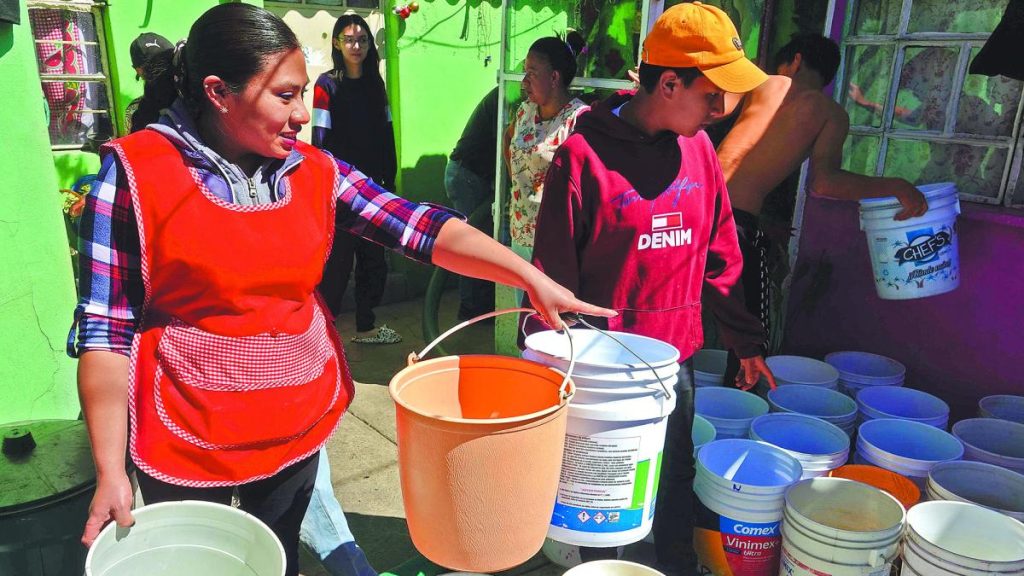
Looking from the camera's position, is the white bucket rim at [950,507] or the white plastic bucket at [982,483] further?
the white plastic bucket at [982,483]

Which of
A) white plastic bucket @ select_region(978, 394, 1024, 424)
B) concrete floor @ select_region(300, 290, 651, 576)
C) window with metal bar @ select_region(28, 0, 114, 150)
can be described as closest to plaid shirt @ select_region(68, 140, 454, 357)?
concrete floor @ select_region(300, 290, 651, 576)

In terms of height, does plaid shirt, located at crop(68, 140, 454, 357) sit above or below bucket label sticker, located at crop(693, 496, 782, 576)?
above

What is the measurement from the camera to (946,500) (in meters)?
2.39

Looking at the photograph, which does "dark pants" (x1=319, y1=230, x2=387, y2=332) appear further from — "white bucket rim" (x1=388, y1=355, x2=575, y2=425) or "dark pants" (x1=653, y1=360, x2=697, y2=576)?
"white bucket rim" (x1=388, y1=355, x2=575, y2=425)

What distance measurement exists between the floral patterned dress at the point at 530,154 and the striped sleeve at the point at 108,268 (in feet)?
8.78

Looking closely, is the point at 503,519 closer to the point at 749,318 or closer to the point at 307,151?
the point at 307,151

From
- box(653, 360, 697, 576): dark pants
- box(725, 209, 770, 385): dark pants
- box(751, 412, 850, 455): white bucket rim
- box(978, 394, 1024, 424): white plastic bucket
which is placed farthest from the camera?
box(725, 209, 770, 385): dark pants

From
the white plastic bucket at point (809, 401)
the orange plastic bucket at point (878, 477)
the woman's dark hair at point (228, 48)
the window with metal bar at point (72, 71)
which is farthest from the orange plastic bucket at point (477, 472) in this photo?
the window with metal bar at point (72, 71)

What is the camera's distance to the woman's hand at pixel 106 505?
4.74 feet

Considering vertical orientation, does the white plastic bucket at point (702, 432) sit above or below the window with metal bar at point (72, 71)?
below

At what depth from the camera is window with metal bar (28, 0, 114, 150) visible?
14.5 feet

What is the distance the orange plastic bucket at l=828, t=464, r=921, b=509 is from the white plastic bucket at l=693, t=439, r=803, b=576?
224 mm

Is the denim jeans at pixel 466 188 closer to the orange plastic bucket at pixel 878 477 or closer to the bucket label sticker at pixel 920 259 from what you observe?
the bucket label sticker at pixel 920 259

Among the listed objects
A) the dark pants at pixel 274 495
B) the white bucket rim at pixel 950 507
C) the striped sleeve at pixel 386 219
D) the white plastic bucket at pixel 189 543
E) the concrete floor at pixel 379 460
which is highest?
the striped sleeve at pixel 386 219
